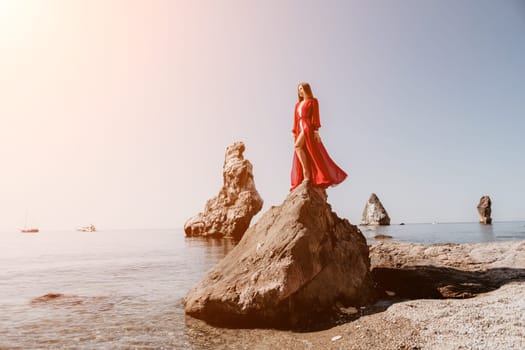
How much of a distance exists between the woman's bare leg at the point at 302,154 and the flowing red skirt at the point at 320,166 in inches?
4.5

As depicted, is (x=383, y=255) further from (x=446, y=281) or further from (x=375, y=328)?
(x=375, y=328)

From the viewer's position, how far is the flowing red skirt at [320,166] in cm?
1053

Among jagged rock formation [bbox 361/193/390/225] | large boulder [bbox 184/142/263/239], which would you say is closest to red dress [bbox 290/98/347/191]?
large boulder [bbox 184/142/263/239]

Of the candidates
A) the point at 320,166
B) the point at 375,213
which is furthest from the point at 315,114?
the point at 375,213

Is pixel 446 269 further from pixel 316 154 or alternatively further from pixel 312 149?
pixel 312 149

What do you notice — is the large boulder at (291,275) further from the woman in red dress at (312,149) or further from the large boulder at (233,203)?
the large boulder at (233,203)

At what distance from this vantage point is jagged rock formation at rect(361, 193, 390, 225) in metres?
132

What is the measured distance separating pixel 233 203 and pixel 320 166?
194 ft

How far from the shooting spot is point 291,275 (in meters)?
8.19

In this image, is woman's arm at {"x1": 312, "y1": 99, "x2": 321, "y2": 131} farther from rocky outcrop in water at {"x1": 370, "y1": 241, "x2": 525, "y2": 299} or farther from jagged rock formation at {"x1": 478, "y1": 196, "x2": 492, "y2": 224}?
jagged rock formation at {"x1": 478, "y1": 196, "x2": 492, "y2": 224}

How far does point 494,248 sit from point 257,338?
13792 mm

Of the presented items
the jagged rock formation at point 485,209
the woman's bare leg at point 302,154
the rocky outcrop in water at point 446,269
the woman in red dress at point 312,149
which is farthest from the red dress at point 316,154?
the jagged rock formation at point 485,209

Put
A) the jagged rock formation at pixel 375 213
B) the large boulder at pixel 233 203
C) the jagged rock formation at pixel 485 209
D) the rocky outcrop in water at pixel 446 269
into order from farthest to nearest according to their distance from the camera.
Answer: the jagged rock formation at pixel 375 213, the jagged rock formation at pixel 485 209, the large boulder at pixel 233 203, the rocky outcrop in water at pixel 446 269

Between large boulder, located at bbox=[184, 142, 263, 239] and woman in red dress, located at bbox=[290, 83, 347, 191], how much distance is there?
178ft
